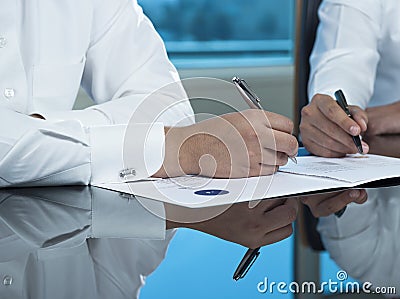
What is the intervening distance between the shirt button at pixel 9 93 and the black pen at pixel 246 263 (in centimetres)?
72

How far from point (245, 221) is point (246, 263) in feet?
0.42

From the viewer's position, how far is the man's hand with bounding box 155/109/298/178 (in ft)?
3.43

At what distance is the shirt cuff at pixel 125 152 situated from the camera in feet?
3.48

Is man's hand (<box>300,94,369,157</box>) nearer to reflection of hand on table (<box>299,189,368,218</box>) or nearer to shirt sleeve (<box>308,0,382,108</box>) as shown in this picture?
reflection of hand on table (<box>299,189,368,218</box>)

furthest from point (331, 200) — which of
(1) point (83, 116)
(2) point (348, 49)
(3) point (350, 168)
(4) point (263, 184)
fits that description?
(2) point (348, 49)

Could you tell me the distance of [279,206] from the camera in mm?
887

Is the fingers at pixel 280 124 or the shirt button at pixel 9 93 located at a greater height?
the fingers at pixel 280 124

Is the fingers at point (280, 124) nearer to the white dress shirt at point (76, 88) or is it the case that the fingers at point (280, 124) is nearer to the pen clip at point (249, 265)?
the white dress shirt at point (76, 88)

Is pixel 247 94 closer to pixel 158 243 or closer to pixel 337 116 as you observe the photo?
pixel 337 116

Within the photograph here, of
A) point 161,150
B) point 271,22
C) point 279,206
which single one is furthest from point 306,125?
point 271,22

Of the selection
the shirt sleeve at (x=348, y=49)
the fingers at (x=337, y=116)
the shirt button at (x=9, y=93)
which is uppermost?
the shirt button at (x=9, y=93)

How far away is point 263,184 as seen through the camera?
98 centimetres

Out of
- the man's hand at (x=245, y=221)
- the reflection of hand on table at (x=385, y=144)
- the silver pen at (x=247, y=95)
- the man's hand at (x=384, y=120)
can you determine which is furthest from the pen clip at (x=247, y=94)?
the man's hand at (x=384, y=120)

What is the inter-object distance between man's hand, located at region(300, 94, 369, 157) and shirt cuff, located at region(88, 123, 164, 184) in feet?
1.16
